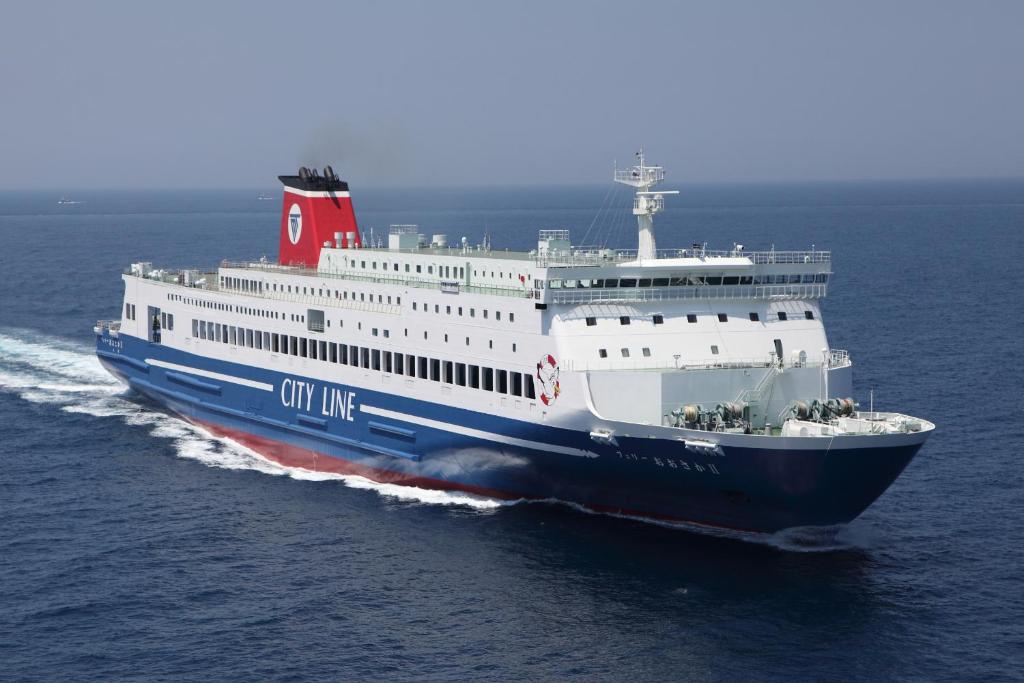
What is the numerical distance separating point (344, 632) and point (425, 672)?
3.07 metres

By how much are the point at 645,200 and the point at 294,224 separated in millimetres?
18548

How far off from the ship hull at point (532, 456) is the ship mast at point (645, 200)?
6839 millimetres

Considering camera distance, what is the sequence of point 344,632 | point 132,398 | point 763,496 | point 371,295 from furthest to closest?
point 132,398 → point 371,295 → point 763,496 → point 344,632

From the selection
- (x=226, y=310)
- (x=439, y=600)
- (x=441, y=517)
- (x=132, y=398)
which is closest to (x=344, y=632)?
(x=439, y=600)

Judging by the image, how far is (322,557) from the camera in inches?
1390

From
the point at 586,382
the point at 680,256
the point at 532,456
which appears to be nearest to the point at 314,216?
the point at 680,256

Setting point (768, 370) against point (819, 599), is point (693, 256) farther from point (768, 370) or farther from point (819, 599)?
point (819, 599)

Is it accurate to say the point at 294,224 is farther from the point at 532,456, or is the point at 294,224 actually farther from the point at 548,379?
the point at 548,379

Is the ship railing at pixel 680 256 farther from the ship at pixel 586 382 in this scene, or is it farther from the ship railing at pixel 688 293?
the ship railing at pixel 688 293

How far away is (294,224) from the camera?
5297 cm

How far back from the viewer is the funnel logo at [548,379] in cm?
3683

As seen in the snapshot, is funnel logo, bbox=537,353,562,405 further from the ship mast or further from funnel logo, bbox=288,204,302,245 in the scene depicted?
funnel logo, bbox=288,204,302,245

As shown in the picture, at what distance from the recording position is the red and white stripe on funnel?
171 feet

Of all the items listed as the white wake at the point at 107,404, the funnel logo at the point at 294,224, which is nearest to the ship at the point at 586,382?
the white wake at the point at 107,404
